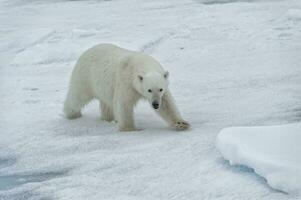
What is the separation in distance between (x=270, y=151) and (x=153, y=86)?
1.44m

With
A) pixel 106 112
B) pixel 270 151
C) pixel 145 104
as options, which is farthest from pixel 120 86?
pixel 270 151

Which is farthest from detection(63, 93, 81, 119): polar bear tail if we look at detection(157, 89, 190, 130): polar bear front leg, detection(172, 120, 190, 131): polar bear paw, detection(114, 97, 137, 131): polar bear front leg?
detection(172, 120, 190, 131): polar bear paw

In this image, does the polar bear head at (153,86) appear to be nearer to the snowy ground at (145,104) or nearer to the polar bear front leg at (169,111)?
the polar bear front leg at (169,111)

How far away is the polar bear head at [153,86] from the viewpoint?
15.4 feet

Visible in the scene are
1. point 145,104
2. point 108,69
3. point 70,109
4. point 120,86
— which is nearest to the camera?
point 120,86

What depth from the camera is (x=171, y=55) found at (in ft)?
26.4

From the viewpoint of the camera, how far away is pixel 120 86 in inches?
198

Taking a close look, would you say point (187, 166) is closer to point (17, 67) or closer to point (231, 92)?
point (231, 92)

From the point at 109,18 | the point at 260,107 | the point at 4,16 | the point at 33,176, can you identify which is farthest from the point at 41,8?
the point at 33,176

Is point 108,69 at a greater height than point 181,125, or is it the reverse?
point 108,69

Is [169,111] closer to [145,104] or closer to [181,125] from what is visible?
[181,125]

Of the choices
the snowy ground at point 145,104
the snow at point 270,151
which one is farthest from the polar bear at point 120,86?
the snow at point 270,151

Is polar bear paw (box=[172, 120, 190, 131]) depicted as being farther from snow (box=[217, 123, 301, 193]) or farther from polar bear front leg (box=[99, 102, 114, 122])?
snow (box=[217, 123, 301, 193])

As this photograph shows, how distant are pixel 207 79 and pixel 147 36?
2712mm
